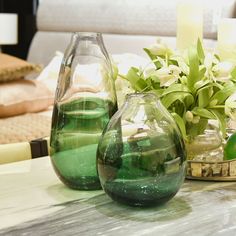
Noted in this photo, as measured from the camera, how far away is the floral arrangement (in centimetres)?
99

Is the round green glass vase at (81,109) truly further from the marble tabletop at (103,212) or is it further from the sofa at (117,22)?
the sofa at (117,22)

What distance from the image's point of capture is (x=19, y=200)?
927 mm

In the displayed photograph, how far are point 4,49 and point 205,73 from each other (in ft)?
11.1

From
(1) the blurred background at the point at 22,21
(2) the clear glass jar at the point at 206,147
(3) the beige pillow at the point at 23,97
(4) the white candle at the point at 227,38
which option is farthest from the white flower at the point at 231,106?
(1) the blurred background at the point at 22,21

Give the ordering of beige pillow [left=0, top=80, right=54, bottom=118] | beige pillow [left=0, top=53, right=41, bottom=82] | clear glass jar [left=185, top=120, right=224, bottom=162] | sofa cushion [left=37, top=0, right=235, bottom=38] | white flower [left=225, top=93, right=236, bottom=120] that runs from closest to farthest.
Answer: white flower [left=225, top=93, right=236, bottom=120]
clear glass jar [left=185, top=120, right=224, bottom=162]
beige pillow [left=0, top=80, right=54, bottom=118]
beige pillow [left=0, top=53, right=41, bottom=82]
sofa cushion [left=37, top=0, right=235, bottom=38]

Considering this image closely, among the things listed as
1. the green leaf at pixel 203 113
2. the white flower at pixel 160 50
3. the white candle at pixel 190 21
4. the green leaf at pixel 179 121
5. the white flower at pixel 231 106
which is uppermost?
the white candle at pixel 190 21

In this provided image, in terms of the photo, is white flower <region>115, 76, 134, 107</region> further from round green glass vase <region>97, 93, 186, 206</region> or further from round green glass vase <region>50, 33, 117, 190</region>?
round green glass vase <region>97, 93, 186, 206</region>

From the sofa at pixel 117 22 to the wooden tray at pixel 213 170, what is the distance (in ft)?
5.24

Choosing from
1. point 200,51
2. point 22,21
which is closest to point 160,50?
point 200,51

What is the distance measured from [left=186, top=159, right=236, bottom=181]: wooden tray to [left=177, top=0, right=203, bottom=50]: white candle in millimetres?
291

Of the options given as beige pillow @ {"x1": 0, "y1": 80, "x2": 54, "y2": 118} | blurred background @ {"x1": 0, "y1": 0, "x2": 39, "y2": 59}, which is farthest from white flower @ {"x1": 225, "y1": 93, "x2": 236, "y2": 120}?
blurred background @ {"x1": 0, "y1": 0, "x2": 39, "y2": 59}

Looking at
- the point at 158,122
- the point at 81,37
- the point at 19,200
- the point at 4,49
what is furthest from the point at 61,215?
the point at 4,49

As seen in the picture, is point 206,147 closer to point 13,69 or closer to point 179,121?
point 179,121

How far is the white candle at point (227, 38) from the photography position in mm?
1149
